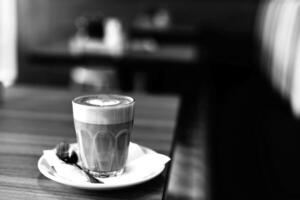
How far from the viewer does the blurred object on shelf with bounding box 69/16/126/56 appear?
2217mm

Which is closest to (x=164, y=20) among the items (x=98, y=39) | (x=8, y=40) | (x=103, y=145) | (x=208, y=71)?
(x=208, y=71)

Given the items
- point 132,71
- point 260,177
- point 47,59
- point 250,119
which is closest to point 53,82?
point 47,59

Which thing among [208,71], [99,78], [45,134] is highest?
[45,134]

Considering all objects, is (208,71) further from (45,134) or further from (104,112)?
(104,112)

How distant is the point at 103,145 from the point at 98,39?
2.06 meters

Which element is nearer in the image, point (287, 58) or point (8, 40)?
point (287, 58)

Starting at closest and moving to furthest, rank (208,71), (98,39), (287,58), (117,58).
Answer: (117,58), (287,58), (98,39), (208,71)

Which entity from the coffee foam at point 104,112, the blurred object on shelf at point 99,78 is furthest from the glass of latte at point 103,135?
the blurred object on shelf at point 99,78

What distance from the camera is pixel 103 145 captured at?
2.11 ft

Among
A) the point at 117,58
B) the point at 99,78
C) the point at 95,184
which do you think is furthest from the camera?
the point at 99,78

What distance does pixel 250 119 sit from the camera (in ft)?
8.10

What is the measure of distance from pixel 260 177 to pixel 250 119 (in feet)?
2.46

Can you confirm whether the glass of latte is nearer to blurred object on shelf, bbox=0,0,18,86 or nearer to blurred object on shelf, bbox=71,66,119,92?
blurred object on shelf, bbox=71,66,119,92

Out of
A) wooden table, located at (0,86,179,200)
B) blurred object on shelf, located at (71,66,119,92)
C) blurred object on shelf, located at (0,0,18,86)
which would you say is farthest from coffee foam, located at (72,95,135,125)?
blurred object on shelf, located at (0,0,18,86)
